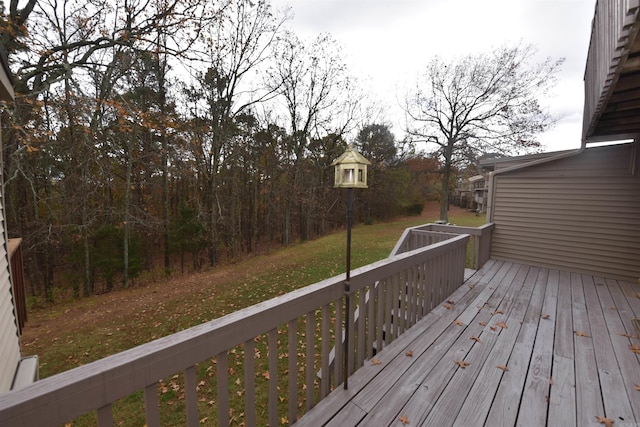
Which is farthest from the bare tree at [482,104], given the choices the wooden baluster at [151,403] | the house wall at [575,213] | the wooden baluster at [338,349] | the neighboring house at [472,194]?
the neighboring house at [472,194]

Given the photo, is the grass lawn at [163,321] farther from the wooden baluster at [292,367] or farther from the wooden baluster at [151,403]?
the wooden baluster at [151,403]

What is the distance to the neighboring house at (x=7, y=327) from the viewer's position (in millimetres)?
2316

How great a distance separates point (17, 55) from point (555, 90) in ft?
52.2

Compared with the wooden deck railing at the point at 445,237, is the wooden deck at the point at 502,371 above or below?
below

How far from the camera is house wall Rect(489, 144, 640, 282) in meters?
4.55

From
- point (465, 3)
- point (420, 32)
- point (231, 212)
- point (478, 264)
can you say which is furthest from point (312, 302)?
point (231, 212)

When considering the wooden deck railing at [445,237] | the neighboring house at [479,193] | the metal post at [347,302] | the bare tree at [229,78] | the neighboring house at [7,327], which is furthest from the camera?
the neighboring house at [479,193]

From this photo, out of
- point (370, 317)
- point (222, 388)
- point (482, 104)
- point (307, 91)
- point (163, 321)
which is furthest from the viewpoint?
point (307, 91)

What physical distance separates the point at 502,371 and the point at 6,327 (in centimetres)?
455

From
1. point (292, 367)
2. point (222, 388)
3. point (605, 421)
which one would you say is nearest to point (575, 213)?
point (605, 421)

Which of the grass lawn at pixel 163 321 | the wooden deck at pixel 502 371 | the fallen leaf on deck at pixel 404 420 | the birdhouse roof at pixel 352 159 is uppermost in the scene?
the birdhouse roof at pixel 352 159

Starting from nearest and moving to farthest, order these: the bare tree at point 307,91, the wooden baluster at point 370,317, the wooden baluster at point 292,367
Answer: the wooden baluster at point 292,367 → the wooden baluster at point 370,317 → the bare tree at point 307,91

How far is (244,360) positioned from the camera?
1.28 metres

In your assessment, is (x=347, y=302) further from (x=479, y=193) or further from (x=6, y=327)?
(x=479, y=193)
